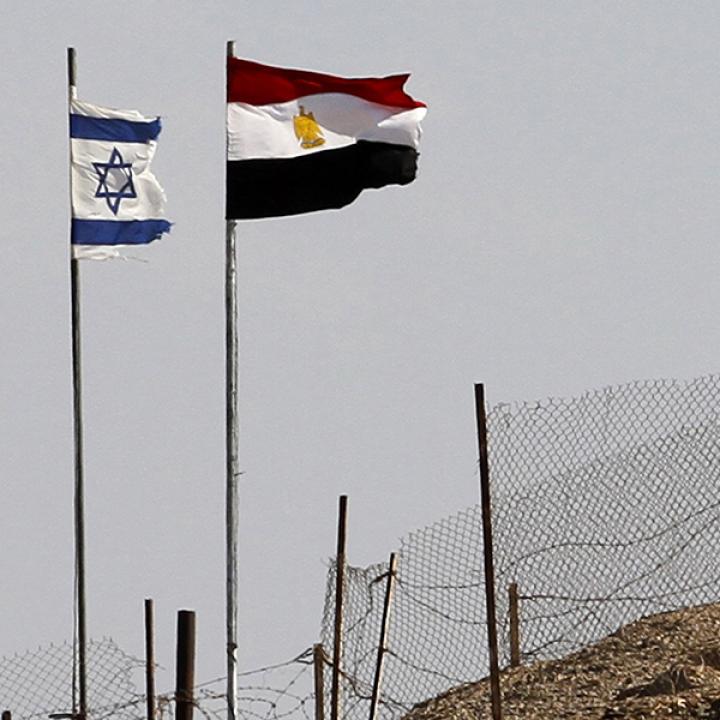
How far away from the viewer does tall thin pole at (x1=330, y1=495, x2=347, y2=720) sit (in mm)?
16375

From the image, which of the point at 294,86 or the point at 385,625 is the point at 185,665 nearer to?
the point at 385,625

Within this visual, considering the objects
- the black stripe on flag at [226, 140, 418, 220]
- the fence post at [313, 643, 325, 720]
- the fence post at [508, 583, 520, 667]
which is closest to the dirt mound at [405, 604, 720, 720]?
A: the fence post at [508, 583, 520, 667]

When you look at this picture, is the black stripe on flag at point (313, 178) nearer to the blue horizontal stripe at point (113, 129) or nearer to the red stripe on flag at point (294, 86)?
the red stripe on flag at point (294, 86)

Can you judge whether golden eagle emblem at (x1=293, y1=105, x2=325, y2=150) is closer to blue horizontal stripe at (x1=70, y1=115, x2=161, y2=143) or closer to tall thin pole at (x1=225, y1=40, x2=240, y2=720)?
tall thin pole at (x1=225, y1=40, x2=240, y2=720)

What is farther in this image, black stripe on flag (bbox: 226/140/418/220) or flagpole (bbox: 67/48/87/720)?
flagpole (bbox: 67/48/87/720)

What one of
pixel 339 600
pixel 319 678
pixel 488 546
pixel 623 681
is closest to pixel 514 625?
pixel 623 681

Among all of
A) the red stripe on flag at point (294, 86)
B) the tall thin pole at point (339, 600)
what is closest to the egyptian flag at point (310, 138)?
the red stripe on flag at point (294, 86)

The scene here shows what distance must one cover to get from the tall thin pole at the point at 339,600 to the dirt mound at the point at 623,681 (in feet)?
4.50

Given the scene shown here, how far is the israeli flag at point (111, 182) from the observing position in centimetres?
1981

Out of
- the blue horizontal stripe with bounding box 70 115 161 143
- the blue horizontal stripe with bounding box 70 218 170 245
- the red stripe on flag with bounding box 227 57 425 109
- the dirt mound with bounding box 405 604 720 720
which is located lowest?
the dirt mound with bounding box 405 604 720 720

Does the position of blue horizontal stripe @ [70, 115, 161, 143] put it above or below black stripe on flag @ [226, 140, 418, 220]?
above

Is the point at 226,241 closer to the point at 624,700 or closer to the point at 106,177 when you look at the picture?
the point at 106,177

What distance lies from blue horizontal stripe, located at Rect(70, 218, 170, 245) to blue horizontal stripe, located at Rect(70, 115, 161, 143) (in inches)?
26.6

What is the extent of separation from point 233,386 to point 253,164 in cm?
156
